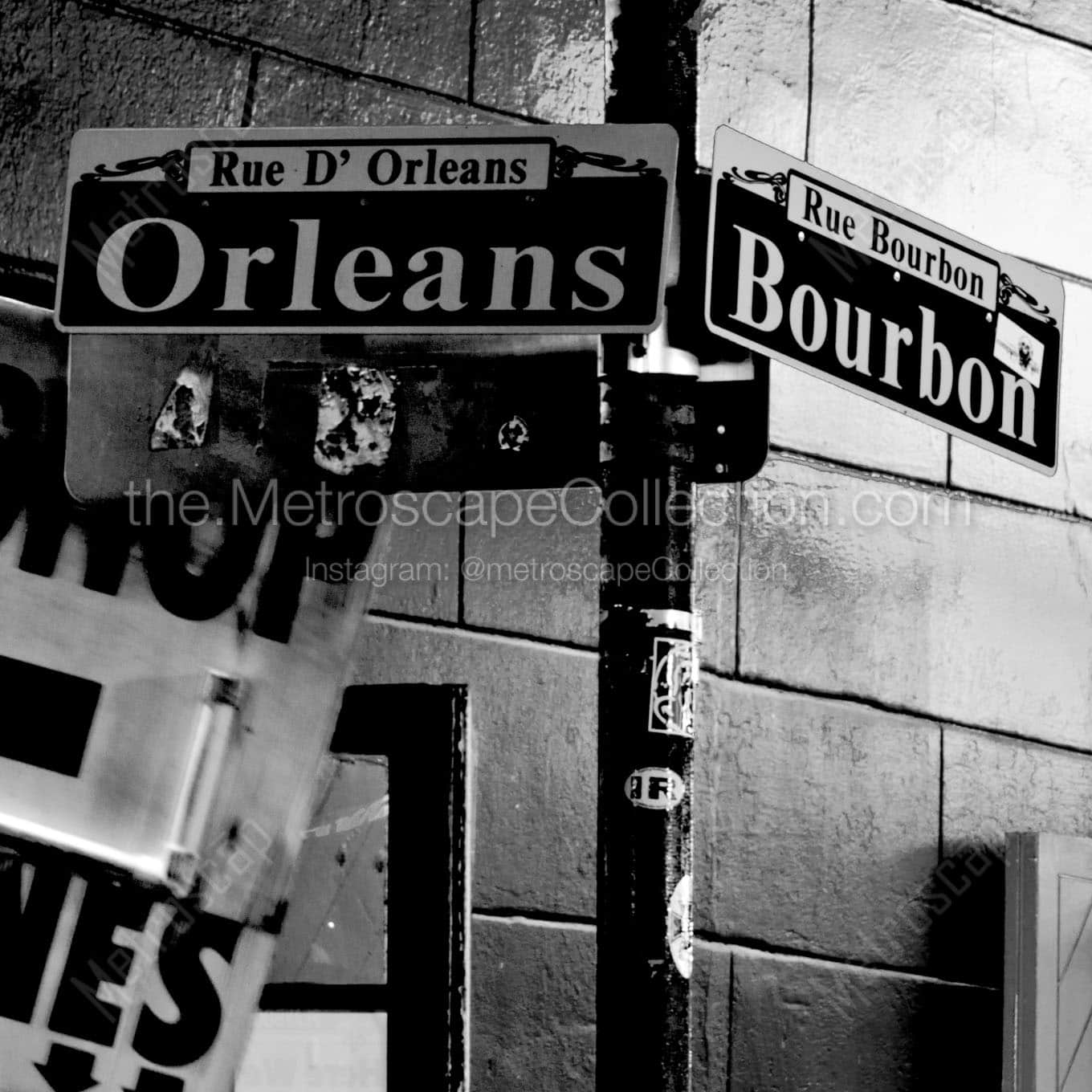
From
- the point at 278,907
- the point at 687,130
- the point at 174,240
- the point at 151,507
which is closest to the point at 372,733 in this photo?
the point at 278,907

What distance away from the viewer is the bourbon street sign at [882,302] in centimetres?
275

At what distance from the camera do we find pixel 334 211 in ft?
9.21

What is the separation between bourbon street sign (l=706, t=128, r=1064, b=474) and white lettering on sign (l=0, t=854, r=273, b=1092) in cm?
227

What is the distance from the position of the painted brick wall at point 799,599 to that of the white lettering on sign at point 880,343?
189 centimetres

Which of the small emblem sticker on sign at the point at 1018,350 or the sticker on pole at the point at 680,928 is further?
the small emblem sticker on sign at the point at 1018,350

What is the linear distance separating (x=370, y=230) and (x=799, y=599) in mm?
2708

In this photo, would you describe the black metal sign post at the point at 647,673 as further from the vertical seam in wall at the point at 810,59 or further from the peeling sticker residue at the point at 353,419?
the vertical seam in wall at the point at 810,59

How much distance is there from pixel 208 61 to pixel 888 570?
107 inches

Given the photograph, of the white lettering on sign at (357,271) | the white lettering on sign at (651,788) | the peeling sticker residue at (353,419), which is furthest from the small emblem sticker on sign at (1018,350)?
the peeling sticker residue at (353,419)

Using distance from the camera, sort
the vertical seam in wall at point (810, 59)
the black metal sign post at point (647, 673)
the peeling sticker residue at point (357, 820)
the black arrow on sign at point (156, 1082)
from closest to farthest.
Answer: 1. the black metal sign post at point (647, 673)
2. the black arrow on sign at point (156, 1082)
3. the peeling sticker residue at point (357, 820)
4. the vertical seam in wall at point (810, 59)

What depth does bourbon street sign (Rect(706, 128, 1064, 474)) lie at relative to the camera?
2751 mm

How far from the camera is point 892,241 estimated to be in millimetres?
2955

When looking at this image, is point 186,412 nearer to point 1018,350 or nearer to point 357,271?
point 357,271

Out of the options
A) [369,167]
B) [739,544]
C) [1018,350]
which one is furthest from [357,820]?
[1018,350]
